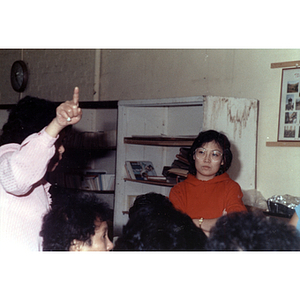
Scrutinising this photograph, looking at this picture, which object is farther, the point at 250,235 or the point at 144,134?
the point at 144,134

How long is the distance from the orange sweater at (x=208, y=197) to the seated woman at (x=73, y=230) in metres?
0.65

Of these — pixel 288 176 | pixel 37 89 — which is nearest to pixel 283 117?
pixel 288 176

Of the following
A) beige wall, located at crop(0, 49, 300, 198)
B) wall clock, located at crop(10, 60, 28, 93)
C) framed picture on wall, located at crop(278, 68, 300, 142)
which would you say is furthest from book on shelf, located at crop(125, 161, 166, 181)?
wall clock, located at crop(10, 60, 28, 93)

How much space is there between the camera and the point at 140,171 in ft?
8.39

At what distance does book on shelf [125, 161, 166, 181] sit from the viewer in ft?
8.21

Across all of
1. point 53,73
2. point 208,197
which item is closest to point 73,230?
point 208,197

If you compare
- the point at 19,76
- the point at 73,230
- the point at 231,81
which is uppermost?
the point at 19,76

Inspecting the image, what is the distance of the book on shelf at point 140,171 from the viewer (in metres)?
2.50

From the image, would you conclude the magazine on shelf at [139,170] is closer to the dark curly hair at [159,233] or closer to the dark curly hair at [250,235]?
the dark curly hair at [159,233]

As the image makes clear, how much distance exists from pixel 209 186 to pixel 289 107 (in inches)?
28.7

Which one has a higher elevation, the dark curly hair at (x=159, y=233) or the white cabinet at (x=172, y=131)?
the white cabinet at (x=172, y=131)

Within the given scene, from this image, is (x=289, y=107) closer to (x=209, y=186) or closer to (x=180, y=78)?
(x=209, y=186)

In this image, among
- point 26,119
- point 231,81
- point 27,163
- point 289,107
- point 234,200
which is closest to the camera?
point 27,163

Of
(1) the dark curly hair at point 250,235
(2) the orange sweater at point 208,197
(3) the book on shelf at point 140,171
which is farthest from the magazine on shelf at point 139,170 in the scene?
(1) the dark curly hair at point 250,235
